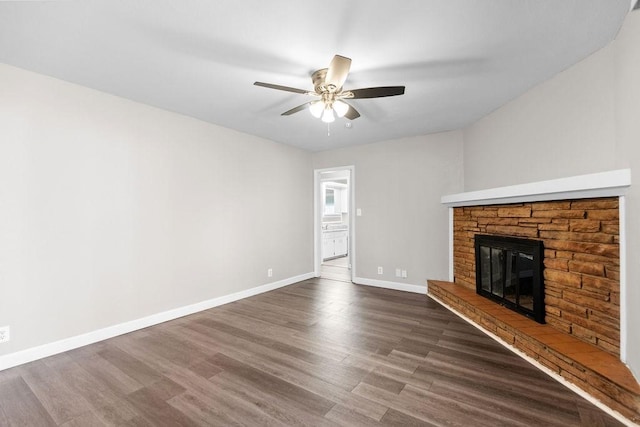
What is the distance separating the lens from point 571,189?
209 cm

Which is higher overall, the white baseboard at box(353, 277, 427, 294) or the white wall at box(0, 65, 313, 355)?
the white wall at box(0, 65, 313, 355)

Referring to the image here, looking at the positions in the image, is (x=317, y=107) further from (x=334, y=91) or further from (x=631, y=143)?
(x=631, y=143)

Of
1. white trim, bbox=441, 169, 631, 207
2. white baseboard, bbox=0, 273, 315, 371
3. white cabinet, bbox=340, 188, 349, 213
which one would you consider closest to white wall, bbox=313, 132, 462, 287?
white trim, bbox=441, 169, 631, 207

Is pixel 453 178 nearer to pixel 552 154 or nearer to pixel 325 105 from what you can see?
pixel 552 154

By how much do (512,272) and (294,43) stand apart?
3.09 m

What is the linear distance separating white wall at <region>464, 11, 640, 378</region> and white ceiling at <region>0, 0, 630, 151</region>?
0.48 feet

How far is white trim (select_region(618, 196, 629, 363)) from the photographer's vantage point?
6.40 feet

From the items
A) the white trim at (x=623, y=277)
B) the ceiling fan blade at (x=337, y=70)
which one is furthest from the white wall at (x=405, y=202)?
the ceiling fan blade at (x=337, y=70)

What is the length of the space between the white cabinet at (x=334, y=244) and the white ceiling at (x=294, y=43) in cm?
507

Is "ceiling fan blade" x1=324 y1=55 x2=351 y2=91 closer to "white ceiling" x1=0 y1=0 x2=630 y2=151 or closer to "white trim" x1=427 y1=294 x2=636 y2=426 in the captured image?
"white ceiling" x1=0 y1=0 x2=630 y2=151

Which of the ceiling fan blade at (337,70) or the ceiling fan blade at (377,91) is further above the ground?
the ceiling fan blade at (337,70)

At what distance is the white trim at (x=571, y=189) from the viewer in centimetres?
185

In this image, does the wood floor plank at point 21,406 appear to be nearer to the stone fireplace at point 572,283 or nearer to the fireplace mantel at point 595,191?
the stone fireplace at point 572,283

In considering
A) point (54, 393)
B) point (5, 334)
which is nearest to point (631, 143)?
point (54, 393)
